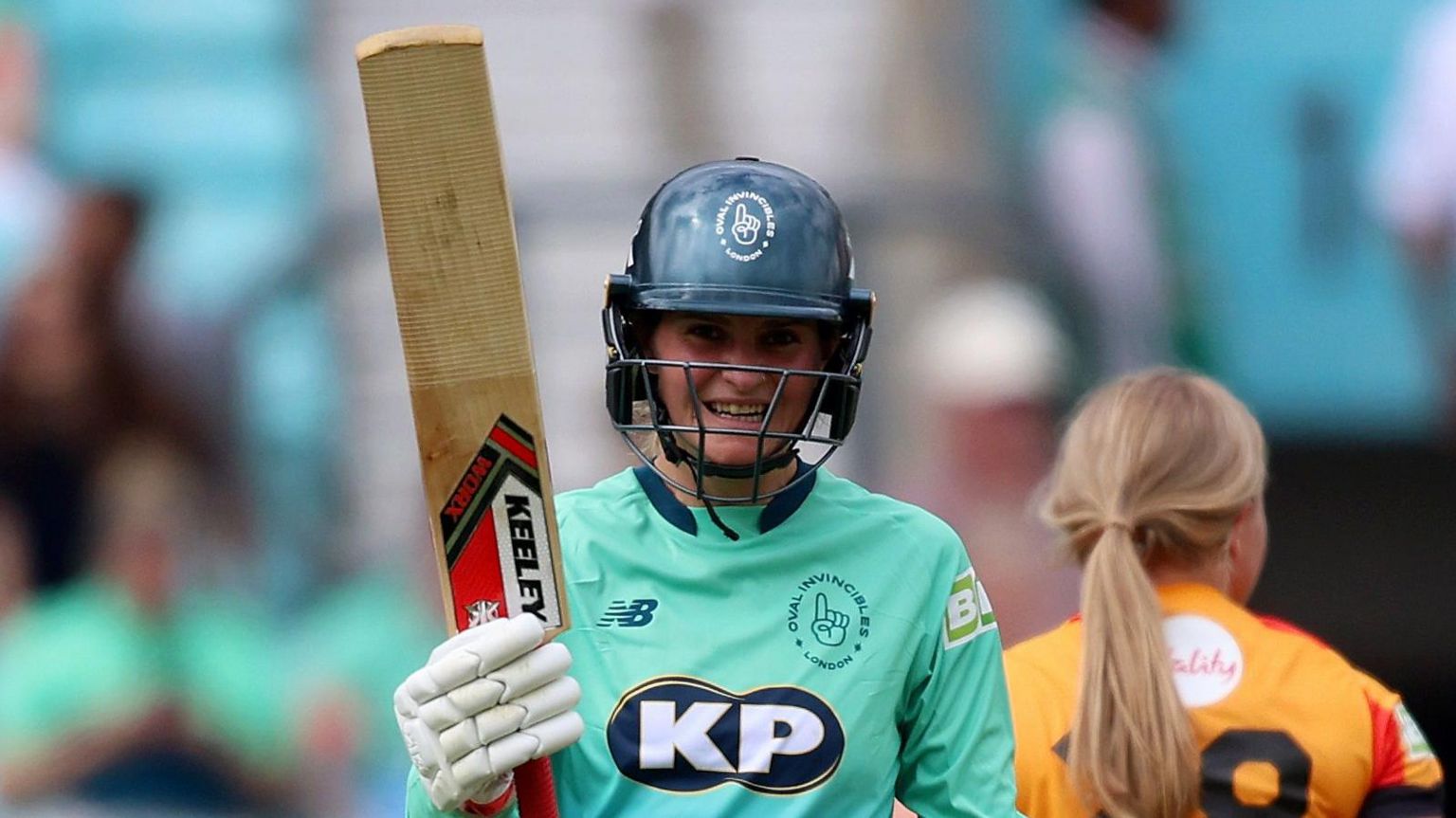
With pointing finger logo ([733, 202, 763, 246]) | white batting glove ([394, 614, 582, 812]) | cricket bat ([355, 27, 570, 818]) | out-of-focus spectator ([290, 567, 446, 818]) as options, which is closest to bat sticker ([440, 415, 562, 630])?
cricket bat ([355, 27, 570, 818])

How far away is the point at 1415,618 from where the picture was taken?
21.7 ft

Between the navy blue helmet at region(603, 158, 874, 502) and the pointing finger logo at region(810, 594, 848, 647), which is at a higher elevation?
the navy blue helmet at region(603, 158, 874, 502)

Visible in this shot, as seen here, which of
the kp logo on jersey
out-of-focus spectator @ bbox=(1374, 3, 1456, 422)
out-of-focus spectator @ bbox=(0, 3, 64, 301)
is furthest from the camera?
out-of-focus spectator @ bbox=(1374, 3, 1456, 422)

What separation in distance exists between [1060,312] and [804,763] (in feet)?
13.6

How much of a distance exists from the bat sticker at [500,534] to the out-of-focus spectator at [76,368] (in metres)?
4.03

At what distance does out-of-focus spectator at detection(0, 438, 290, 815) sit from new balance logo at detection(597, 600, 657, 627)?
12.5ft

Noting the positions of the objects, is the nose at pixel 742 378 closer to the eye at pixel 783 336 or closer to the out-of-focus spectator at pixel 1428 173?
the eye at pixel 783 336

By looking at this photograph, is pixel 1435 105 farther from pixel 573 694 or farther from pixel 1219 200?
pixel 573 694

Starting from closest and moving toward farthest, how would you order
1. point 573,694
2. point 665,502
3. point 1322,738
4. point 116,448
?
point 573,694 < point 665,502 < point 1322,738 < point 116,448

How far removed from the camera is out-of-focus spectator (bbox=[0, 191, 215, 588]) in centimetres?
643

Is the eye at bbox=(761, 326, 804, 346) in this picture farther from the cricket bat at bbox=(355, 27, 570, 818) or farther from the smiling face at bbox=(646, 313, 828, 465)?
the cricket bat at bbox=(355, 27, 570, 818)

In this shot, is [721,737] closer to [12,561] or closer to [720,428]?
Result: [720,428]

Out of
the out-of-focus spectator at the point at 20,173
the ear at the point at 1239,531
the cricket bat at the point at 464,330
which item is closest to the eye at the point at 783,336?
the cricket bat at the point at 464,330

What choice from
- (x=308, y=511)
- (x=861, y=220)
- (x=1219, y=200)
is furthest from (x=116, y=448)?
(x=1219, y=200)
